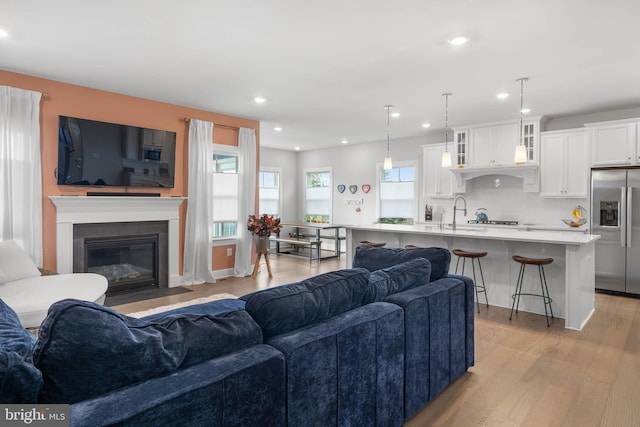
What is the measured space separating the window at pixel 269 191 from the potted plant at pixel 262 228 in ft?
11.3

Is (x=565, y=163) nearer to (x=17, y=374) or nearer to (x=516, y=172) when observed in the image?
(x=516, y=172)

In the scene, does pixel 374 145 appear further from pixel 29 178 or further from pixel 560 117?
pixel 29 178

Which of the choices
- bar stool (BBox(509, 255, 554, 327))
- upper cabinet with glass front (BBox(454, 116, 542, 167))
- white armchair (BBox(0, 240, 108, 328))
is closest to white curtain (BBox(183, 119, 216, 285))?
white armchair (BBox(0, 240, 108, 328))

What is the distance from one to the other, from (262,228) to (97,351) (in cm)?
510

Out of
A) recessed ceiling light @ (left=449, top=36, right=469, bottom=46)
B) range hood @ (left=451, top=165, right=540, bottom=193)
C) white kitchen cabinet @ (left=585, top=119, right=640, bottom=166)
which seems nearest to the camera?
recessed ceiling light @ (left=449, top=36, right=469, bottom=46)

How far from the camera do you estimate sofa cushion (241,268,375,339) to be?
1597 millimetres

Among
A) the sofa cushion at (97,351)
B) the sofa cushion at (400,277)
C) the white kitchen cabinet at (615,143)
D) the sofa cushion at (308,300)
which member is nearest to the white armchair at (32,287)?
the sofa cushion at (308,300)

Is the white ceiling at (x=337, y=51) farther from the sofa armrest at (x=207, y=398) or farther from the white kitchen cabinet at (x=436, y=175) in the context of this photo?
the sofa armrest at (x=207, y=398)

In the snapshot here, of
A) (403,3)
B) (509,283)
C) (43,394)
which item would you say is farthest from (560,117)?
(43,394)

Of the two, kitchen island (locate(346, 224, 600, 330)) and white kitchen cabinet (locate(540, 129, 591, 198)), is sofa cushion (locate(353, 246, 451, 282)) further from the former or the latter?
white kitchen cabinet (locate(540, 129, 591, 198))

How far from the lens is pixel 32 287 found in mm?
3467

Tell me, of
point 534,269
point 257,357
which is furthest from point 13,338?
point 534,269

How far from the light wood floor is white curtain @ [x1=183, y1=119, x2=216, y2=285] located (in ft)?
4.49

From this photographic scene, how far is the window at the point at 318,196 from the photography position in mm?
9814
